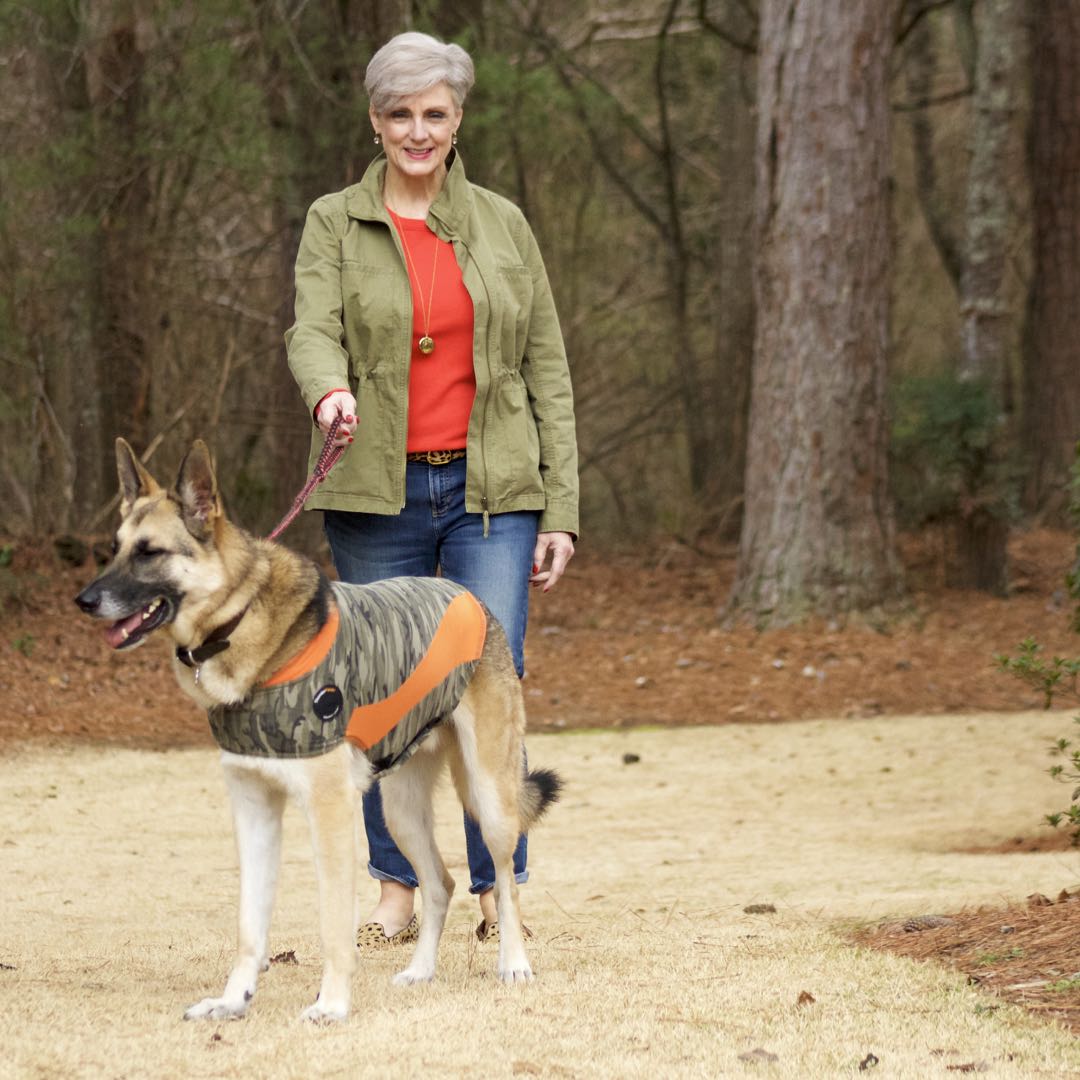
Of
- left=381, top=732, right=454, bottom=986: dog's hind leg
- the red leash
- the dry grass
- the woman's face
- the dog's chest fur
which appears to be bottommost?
the dry grass

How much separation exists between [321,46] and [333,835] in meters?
10.9

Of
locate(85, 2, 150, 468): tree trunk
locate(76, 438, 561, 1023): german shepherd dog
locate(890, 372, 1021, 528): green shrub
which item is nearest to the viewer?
locate(76, 438, 561, 1023): german shepherd dog

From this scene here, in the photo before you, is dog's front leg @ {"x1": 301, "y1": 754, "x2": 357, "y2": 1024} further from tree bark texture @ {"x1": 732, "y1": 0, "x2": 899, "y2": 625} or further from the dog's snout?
tree bark texture @ {"x1": 732, "y1": 0, "x2": 899, "y2": 625}

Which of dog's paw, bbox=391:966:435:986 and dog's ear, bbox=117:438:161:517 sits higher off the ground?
dog's ear, bbox=117:438:161:517

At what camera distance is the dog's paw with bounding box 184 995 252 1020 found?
4.27 metres

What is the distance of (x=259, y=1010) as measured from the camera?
173 inches

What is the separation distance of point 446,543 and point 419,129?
1.32 m

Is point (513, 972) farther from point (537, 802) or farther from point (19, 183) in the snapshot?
point (19, 183)

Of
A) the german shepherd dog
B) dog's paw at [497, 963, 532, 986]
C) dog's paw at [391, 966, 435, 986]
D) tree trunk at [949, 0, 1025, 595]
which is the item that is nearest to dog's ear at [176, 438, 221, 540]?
the german shepherd dog

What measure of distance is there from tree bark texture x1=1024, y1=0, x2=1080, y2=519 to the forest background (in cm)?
3

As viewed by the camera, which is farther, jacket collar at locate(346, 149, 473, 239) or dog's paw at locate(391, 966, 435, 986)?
jacket collar at locate(346, 149, 473, 239)

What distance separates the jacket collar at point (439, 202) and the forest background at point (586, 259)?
7.54 metres

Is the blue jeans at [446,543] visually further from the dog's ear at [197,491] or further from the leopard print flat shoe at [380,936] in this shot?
the dog's ear at [197,491]

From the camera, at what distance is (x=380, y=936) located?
18.6 ft
